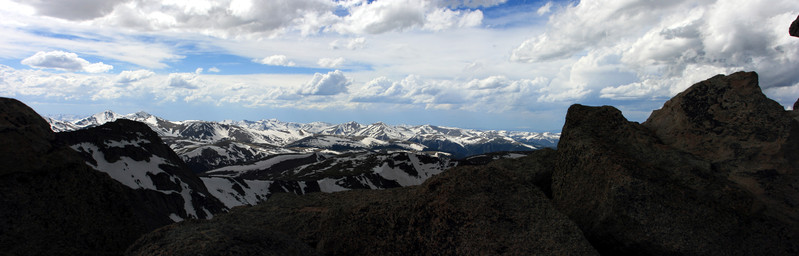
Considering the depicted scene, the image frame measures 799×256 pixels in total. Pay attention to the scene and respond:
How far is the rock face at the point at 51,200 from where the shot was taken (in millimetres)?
9469

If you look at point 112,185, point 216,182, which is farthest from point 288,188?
point 112,185

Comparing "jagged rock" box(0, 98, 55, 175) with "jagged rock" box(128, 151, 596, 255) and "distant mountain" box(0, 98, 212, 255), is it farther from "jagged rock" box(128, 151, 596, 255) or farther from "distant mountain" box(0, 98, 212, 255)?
"jagged rock" box(128, 151, 596, 255)

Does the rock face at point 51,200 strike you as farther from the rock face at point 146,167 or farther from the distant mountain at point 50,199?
the rock face at point 146,167

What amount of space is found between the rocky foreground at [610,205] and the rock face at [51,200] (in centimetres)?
262

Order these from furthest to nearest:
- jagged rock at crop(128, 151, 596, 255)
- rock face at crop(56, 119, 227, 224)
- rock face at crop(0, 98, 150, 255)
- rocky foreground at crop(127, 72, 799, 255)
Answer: rock face at crop(56, 119, 227, 224) < rock face at crop(0, 98, 150, 255) < rocky foreground at crop(127, 72, 799, 255) < jagged rock at crop(128, 151, 596, 255)

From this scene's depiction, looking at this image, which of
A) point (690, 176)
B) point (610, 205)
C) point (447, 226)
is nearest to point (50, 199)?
point (447, 226)

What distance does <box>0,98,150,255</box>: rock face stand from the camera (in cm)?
947

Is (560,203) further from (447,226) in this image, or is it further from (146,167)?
(146,167)

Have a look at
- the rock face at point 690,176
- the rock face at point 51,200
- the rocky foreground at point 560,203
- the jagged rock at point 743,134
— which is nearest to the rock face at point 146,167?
the rock face at point 51,200

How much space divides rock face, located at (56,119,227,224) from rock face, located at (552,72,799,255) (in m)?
125

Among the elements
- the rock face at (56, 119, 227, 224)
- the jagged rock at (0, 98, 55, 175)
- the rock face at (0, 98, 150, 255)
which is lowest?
the rock face at (56, 119, 227, 224)

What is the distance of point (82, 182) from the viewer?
11.0m

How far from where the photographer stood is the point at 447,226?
918cm

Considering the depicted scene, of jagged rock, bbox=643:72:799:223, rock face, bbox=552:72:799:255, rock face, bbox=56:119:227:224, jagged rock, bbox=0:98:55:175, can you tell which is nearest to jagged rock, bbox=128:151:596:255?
rock face, bbox=552:72:799:255
